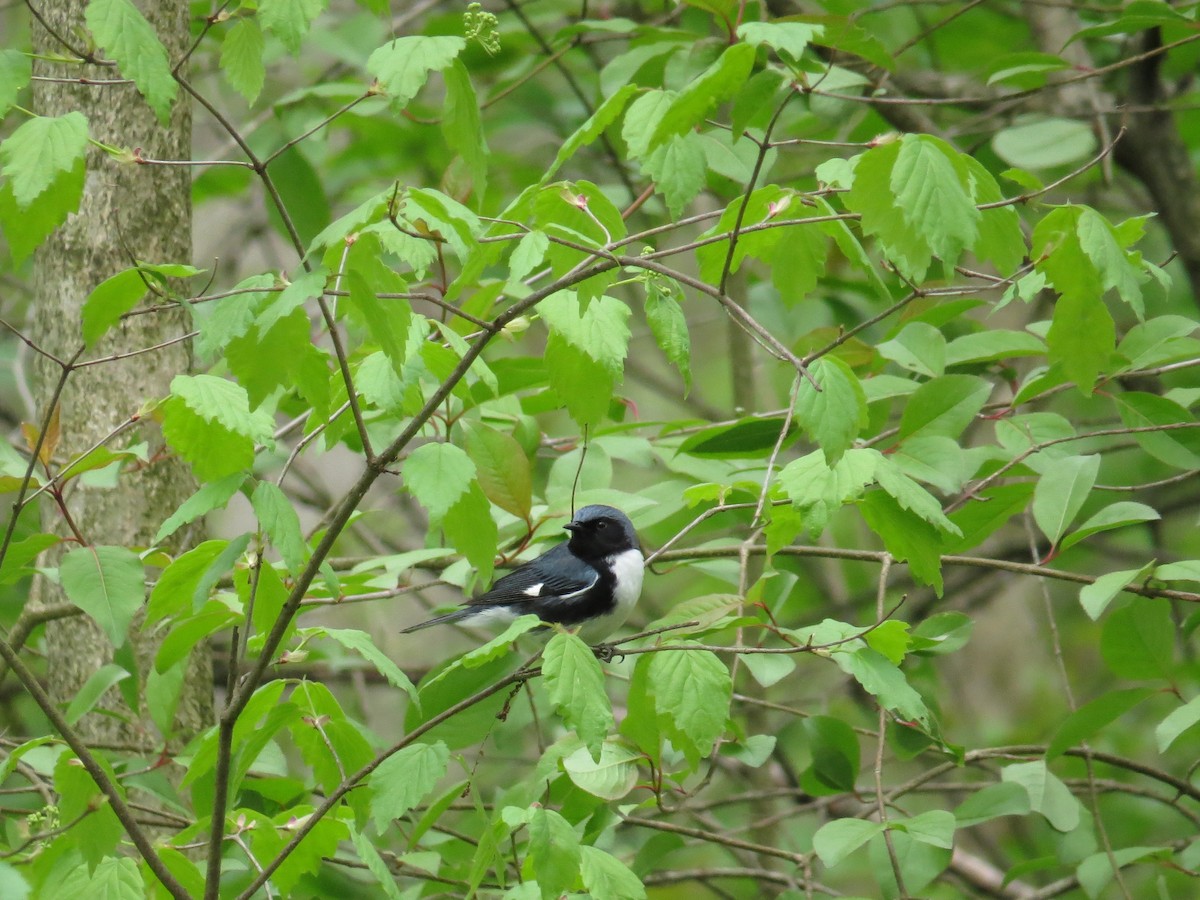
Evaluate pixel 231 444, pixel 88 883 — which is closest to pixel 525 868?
pixel 88 883

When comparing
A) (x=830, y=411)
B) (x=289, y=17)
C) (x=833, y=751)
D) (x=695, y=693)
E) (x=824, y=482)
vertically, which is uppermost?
(x=289, y=17)

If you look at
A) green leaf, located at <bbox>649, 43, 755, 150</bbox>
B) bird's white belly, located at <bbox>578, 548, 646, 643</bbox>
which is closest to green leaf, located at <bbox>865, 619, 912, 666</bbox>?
green leaf, located at <bbox>649, 43, 755, 150</bbox>

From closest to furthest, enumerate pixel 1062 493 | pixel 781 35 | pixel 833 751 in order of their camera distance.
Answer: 1. pixel 781 35
2. pixel 1062 493
3. pixel 833 751

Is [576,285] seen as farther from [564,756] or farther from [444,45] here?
[564,756]

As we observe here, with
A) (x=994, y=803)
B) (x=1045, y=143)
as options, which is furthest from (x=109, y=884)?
(x=1045, y=143)

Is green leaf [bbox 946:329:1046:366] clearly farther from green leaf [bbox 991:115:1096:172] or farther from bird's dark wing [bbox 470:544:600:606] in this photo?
bird's dark wing [bbox 470:544:600:606]

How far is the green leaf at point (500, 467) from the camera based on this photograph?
255 cm

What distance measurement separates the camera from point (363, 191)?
520cm

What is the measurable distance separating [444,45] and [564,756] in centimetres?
145

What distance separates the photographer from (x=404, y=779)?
199 cm

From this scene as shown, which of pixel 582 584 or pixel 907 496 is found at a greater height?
pixel 907 496

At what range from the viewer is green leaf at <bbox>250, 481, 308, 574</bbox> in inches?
72.5

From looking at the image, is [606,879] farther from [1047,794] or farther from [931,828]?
[1047,794]

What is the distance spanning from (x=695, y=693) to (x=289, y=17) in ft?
3.92
